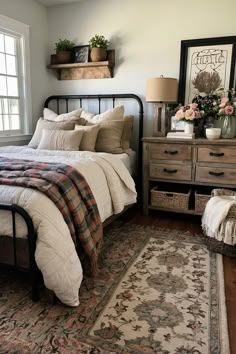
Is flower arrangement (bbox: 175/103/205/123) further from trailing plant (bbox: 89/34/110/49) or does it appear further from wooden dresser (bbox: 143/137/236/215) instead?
trailing plant (bbox: 89/34/110/49)

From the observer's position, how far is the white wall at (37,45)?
11.6 ft

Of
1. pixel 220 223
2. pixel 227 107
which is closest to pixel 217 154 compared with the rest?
pixel 227 107

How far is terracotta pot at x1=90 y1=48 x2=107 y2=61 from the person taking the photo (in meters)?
3.53

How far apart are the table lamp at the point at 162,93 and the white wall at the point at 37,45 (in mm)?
1580

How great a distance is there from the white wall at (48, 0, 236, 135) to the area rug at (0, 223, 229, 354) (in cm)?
195

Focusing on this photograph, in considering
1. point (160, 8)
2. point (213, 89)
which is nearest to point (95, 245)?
point (213, 89)

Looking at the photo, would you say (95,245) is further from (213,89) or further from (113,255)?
(213,89)

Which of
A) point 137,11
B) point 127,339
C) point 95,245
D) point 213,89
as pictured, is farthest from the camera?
point 137,11

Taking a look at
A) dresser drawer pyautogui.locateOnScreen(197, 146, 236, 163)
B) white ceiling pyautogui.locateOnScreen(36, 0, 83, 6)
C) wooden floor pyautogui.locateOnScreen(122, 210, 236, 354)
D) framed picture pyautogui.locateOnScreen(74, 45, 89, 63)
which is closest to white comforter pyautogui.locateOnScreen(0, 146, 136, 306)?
wooden floor pyautogui.locateOnScreen(122, 210, 236, 354)

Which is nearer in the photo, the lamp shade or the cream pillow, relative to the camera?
the cream pillow

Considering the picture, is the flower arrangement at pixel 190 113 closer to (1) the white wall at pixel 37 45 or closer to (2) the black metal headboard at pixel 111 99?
(2) the black metal headboard at pixel 111 99

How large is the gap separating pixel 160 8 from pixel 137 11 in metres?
0.28

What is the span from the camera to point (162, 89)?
3.12 metres

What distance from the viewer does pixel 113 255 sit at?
2.35 metres
